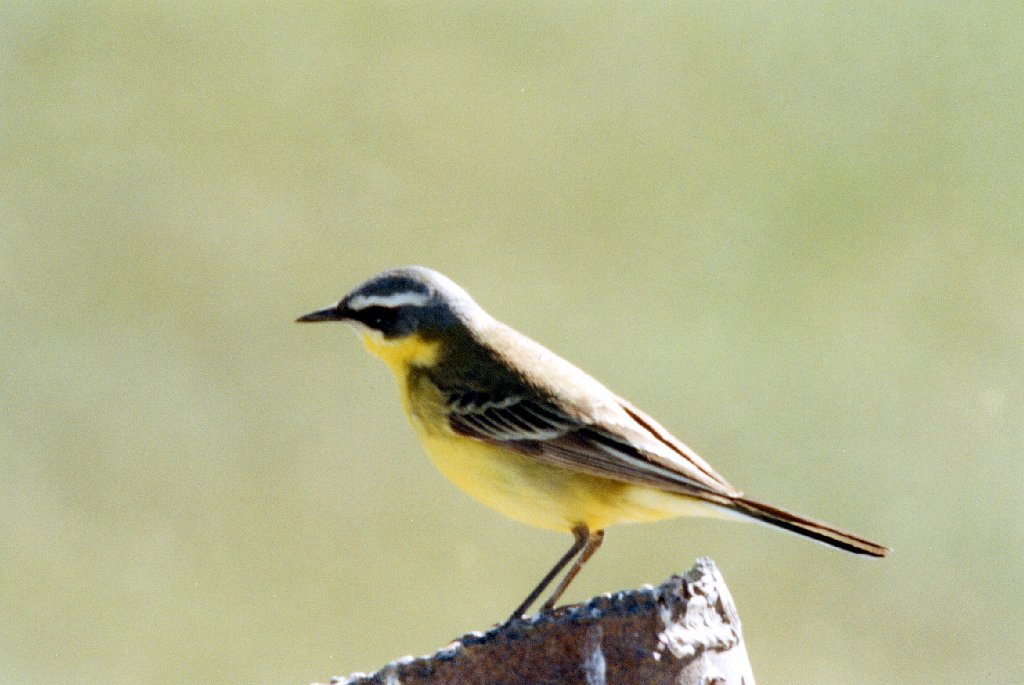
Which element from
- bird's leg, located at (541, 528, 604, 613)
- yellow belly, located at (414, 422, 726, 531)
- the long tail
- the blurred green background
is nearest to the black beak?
yellow belly, located at (414, 422, 726, 531)

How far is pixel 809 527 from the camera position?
13.3 feet

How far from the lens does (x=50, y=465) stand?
8.77 meters

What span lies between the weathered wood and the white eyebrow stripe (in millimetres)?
2169

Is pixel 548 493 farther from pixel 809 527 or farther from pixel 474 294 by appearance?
pixel 474 294

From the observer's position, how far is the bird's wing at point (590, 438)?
14.3 feet

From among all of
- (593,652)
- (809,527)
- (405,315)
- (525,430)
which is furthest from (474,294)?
(593,652)

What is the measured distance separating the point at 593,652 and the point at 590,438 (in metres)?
1.59

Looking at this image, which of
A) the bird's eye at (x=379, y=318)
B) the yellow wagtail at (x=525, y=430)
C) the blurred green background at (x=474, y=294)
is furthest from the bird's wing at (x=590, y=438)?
the blurred green background at (x=474, y=294)

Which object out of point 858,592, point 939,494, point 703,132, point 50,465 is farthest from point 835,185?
point 50,465

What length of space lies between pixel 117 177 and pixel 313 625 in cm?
408

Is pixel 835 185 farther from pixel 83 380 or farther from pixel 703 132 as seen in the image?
pixel 83 380

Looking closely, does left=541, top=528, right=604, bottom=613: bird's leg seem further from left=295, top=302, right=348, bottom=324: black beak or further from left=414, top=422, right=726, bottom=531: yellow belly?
left=295, top=302, right=348, bottom=324: black beak

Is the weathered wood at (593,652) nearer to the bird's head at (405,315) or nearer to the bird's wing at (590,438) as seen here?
the bird's wing at (590,438)

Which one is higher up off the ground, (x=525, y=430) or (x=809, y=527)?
(x=525, y=430)
